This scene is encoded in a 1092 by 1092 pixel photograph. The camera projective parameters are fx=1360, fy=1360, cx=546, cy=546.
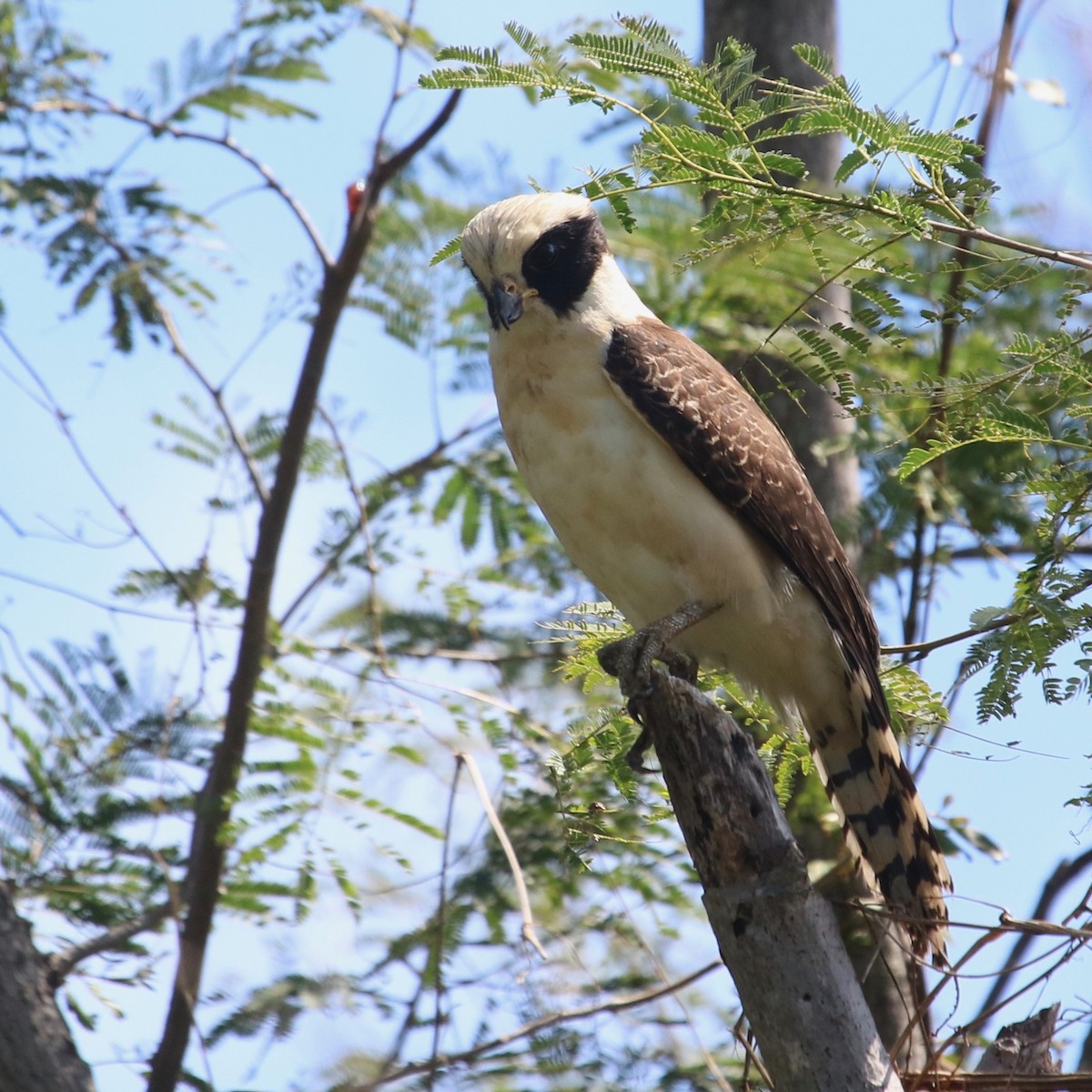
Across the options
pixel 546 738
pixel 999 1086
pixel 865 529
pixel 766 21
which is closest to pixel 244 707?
pixel 546 738

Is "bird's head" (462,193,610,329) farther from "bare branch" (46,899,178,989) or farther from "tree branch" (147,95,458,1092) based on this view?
"bare branch" (46,899,178,989)

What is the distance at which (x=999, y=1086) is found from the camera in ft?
10.3

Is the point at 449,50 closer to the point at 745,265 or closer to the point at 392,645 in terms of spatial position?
the point at 745,265

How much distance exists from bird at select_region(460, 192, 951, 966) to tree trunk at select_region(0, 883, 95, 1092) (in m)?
2.42

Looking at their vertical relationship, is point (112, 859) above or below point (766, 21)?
below

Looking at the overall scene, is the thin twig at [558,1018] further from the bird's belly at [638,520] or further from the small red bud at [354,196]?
the small red bud at [354,196]

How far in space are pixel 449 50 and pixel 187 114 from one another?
127 inches

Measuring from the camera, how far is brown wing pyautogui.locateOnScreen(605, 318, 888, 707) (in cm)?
410

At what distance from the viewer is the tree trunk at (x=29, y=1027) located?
4559 mm

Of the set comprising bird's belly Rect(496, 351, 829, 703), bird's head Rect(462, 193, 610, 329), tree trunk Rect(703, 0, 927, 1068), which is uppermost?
tree trunk Rect(703, 0, 927, 1068)

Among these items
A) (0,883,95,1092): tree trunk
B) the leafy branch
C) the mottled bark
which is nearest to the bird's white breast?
the leafy branch

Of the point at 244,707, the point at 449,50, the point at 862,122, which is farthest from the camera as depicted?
the point at 244,707

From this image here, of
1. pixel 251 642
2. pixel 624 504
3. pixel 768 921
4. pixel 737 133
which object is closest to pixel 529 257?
pixel 624 504

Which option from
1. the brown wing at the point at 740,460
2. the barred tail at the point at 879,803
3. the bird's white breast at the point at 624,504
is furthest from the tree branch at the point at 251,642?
the barred tail at the point at 879,803
